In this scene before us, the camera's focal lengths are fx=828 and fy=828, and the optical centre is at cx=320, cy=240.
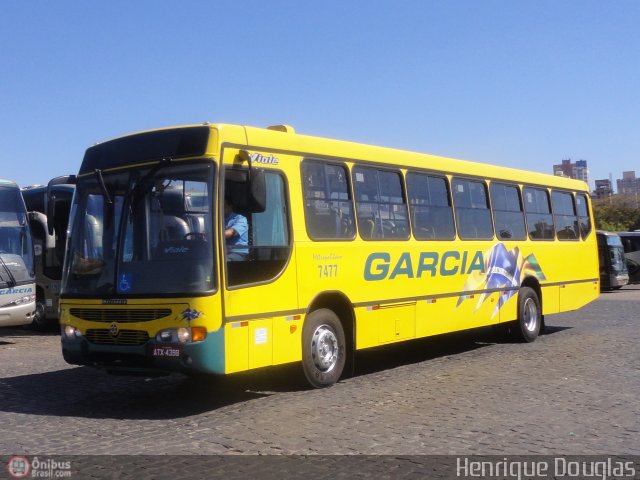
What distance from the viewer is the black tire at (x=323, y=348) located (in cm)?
980

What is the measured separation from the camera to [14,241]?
16.3 metres

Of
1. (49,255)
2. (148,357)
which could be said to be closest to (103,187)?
(148,357)

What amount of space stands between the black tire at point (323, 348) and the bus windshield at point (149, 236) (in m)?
1.86

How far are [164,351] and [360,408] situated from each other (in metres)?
2.11

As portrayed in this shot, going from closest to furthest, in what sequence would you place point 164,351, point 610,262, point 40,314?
point 164,351 → point 40,314 → point 610,262

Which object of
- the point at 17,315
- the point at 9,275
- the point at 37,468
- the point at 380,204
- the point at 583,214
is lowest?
the point at 37,468

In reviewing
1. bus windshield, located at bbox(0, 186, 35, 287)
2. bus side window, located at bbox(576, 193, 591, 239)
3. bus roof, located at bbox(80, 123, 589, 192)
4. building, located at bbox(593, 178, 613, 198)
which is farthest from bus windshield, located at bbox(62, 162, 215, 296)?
building, located at bbox(593, 178, 613, 198)

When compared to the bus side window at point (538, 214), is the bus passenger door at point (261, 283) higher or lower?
lower

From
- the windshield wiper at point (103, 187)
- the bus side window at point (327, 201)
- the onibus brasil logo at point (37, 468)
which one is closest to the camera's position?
the onibus brasil logo at point (37, 468)

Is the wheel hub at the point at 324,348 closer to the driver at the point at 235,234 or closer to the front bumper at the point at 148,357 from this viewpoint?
the driver at the point at 235,234

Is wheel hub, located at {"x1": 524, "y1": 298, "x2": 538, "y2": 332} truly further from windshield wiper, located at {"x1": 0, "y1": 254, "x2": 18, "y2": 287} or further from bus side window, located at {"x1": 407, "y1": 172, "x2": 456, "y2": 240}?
windshield wiper, located at {"x1": 0, "y1": 254, "x2": 18, "y2": 287}

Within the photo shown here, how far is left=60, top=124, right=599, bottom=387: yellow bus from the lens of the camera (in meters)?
8.55

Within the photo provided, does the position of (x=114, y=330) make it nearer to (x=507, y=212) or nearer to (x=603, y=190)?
(x=507, y=212)

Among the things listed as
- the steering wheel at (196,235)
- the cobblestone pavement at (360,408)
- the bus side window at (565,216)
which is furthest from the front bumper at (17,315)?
the bus side window at (565,216)
